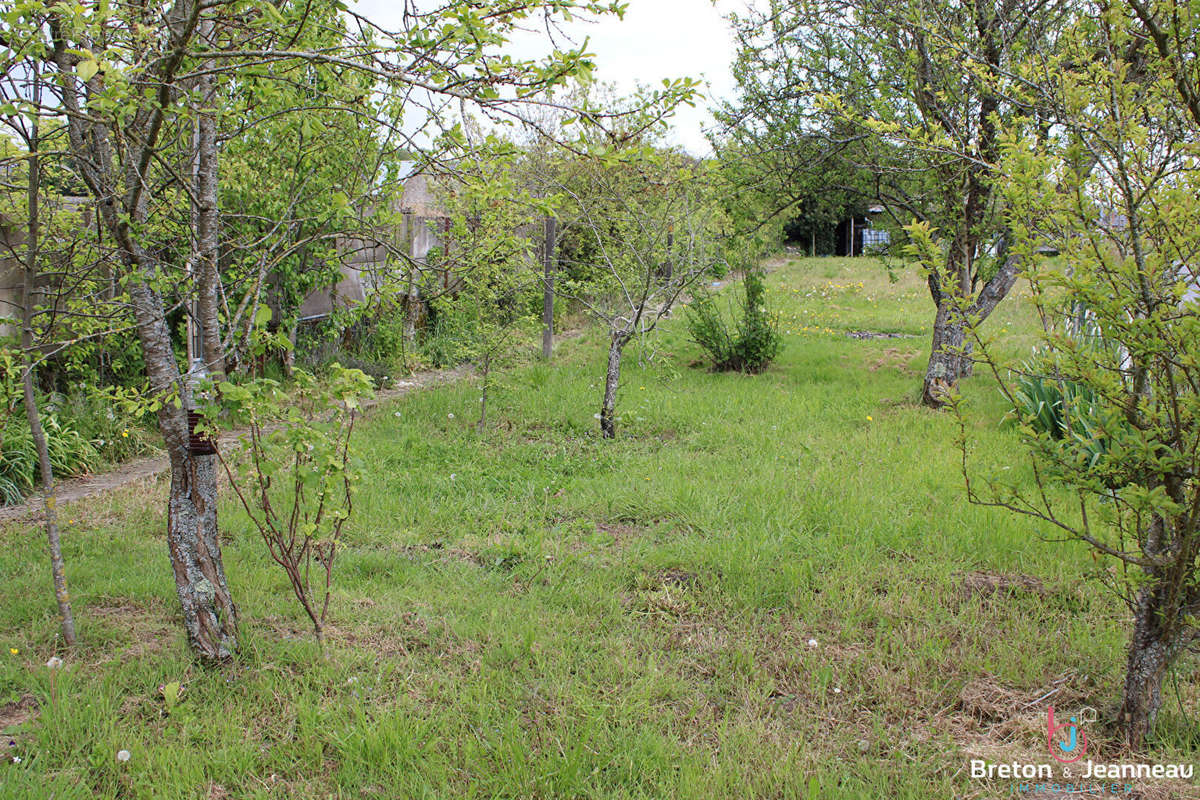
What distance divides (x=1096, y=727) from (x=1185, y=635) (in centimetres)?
45

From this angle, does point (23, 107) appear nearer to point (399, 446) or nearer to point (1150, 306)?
point (1150, 306)

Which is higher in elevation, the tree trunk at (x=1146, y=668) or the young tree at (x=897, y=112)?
the young tree at (x=897, y=112)

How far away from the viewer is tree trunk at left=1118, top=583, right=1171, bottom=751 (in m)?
2.66

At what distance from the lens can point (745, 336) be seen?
9.19 metres

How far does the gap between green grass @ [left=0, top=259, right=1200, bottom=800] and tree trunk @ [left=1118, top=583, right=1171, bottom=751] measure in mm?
87

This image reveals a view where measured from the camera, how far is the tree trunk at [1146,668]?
8.74 feet

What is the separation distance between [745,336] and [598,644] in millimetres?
6326

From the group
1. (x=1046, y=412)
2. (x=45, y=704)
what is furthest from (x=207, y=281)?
(x=1046, y=412)

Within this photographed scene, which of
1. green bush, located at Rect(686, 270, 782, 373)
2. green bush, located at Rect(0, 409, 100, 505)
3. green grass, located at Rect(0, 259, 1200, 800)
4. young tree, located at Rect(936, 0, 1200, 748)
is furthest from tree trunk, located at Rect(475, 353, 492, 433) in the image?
young tree, located at Rect(936, 0, 1200, 748)

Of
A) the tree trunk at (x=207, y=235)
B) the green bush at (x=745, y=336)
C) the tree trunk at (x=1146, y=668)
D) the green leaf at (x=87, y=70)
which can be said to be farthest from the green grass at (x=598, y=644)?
the green bush at (x=745, y=336)

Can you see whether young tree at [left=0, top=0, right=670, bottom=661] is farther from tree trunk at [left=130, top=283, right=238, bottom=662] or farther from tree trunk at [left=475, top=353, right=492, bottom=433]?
tree trunk at [left=475, top=353, right=492, bottom=433]

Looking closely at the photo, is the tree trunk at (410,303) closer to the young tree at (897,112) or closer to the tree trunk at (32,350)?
the young tree at (897,112)

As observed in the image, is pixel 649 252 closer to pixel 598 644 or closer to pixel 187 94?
pixel 598 644

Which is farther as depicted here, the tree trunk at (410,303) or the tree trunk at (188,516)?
the tree trunk at (410,303)
